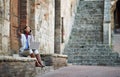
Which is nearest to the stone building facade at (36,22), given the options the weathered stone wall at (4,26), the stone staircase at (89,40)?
the weathered stone wall at (4,26)

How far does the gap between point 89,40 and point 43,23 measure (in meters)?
5.05

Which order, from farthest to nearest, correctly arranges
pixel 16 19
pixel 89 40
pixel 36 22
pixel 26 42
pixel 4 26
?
pixel 89 40 → pixel 36 22 → pixel 16 19 → pixel 26 42 → pixel 4 26

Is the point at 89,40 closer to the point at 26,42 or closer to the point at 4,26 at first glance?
the point at 26,42

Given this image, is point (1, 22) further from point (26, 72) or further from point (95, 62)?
point (95, 62)

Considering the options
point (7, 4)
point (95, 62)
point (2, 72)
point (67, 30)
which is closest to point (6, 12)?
point (7, 4)

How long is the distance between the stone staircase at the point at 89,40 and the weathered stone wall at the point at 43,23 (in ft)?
6.15

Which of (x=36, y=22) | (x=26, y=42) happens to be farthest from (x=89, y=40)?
(x=26, y=42)

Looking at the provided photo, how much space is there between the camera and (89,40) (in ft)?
64.4

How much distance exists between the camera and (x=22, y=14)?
1288 cm

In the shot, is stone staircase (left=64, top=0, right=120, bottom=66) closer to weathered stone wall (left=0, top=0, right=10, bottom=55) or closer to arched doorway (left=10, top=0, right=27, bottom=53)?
arched doorway (left=10, top=0, right=27, bottom=53)

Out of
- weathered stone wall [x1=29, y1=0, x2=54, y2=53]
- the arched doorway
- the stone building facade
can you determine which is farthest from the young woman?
weathered stone wall [x1=29, y1=0, x2=54, y2=53]

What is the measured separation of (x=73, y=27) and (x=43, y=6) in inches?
238

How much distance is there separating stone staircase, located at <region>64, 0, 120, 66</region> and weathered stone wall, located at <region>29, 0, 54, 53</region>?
1.87 metres

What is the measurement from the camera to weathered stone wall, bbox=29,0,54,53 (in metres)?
13.7
